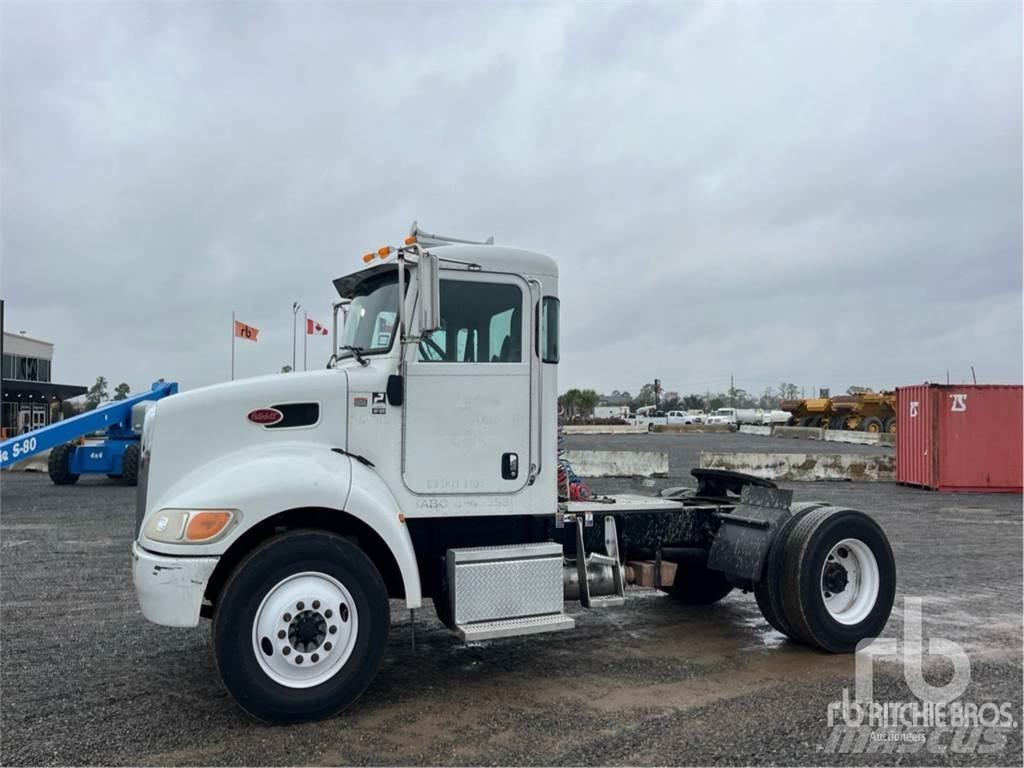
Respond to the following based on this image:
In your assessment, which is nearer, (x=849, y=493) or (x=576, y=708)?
(x=576, y=708)

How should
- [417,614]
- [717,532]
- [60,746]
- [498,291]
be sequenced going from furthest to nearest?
[417,614] < [717,532] < [498,291] < [60,746]

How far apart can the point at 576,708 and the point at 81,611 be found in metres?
4.93

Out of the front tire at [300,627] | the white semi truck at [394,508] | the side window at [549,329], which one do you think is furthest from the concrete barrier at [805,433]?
the front tire at [300,627]

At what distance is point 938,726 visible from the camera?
4.78 meters

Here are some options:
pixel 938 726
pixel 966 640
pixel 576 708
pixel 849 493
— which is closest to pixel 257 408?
pixel 576 708

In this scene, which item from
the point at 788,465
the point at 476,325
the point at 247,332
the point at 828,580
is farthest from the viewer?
the point at 788,465

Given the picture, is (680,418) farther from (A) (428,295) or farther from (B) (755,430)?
(A) (428,295)

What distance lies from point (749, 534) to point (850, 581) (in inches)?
34.2

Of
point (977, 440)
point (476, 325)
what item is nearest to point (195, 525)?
point (476, 325)

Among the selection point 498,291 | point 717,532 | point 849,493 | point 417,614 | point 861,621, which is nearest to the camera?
point 498,291

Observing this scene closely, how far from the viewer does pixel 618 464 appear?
20.6m

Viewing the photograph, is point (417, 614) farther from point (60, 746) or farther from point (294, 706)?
point (60, 746)

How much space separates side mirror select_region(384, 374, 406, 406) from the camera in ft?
17.2

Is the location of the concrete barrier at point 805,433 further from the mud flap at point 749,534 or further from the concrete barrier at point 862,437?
the mud flap at point 749,534
